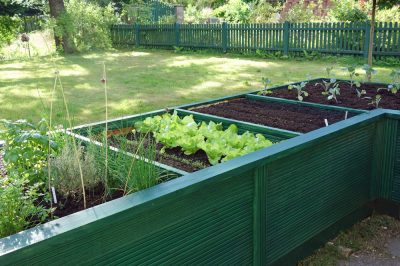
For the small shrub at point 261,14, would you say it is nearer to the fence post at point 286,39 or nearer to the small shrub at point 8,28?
the fence post at point 286,39

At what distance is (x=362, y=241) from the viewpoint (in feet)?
10.8

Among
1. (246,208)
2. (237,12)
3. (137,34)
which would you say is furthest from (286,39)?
(246,208)

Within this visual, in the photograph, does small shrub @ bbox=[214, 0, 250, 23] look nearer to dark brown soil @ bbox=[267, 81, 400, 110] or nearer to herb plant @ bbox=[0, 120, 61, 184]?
dark brown soil @ bbox=[267, 81, 400, 110]

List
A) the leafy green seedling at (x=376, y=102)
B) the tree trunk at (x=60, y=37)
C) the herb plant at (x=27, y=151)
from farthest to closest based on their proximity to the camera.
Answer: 1. the tree trunk at (x=60, y=37)
2. the leafy green seedling at (x=376, y=102)
3. the herb plant at (x=27, y=151)

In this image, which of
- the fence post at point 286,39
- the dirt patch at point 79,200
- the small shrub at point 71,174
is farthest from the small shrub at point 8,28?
the dirt patch at point 79,200

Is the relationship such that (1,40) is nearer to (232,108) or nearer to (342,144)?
(232,108)

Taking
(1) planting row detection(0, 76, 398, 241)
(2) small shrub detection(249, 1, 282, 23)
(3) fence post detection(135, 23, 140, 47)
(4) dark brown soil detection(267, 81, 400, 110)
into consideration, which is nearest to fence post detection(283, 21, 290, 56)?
(2) small shrub detection(249, 1, 282, 23)

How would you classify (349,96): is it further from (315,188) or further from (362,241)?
(315,188)

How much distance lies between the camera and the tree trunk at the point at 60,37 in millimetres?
17109

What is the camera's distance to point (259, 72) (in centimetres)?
1088

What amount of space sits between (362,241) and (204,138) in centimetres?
141

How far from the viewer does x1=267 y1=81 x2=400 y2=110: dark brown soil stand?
437cm

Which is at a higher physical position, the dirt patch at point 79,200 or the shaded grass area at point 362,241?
the dirt patch at point 79,200

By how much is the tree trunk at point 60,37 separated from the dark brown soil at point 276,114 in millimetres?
14016
